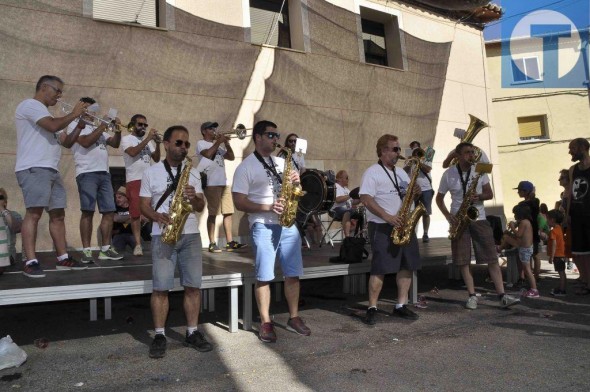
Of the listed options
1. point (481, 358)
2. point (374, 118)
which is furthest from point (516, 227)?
point (374, 118)

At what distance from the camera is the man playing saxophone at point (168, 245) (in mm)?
4457

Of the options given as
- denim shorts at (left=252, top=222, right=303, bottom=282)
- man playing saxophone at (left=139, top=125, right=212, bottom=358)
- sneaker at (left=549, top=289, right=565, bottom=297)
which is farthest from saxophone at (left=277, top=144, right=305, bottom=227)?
sneaker at (left=549, top=289, right=565, bottom=297)

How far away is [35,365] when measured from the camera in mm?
4379

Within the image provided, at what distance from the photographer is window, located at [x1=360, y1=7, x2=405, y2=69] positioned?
1318 centimetres

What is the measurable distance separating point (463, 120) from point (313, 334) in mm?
10528

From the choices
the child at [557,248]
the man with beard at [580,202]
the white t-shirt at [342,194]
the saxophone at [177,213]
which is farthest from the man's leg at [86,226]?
the child at [557,248]

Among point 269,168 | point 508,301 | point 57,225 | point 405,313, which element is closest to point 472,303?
point 508,301

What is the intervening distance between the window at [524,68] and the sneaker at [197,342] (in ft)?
68.5

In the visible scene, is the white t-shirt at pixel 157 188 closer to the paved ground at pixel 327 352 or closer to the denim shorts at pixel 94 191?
the paved ground at pixel 327 352

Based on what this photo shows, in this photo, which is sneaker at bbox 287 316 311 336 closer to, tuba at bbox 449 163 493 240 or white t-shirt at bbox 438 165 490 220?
tuba at bbox 449 163 493 240

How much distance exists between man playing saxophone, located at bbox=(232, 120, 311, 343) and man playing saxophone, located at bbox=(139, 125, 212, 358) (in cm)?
50

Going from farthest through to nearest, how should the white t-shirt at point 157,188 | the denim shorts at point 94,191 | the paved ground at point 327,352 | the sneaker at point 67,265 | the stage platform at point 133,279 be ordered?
the denim shorts at point 94,191, the sneaker at point 67,265, the white t-shirt at point 157,188, the stage platform at point 133,279, the paved ground at point 327,352

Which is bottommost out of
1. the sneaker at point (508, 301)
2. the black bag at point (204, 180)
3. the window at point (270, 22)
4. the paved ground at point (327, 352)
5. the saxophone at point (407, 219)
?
the paved ground at point (327, 352)

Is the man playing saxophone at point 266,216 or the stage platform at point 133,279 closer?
the stage platform at point 133,279
